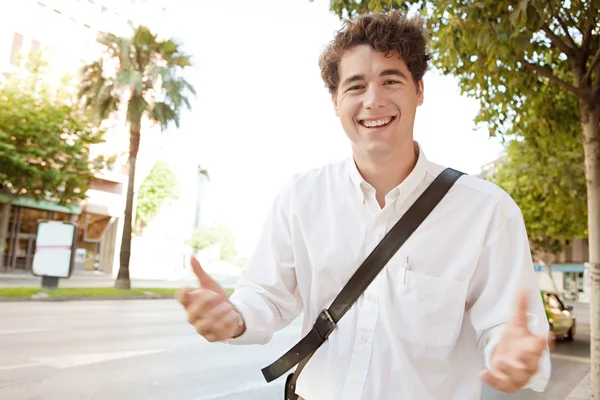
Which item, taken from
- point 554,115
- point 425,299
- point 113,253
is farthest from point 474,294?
point 113,253

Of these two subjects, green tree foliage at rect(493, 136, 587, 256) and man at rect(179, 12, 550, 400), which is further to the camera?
green tree foliage at rect(493, 136, 587, 256)

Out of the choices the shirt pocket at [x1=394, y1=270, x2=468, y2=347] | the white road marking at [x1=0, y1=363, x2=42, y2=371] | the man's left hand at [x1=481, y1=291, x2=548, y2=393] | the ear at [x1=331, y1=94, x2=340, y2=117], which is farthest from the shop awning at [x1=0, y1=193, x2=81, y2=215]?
the man's left hand at [x1=481, y1=291, x2=548, y2=393]

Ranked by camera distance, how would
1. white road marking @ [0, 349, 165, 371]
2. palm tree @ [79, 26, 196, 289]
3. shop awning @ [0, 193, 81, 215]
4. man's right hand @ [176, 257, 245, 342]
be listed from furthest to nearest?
1. shop awning @ [0, 193, 81, 215]
2. palm tree @ [79, 26, 196, 289]
3. white road marking @ [0, 349, 165, 371]
4. man's right hand @ [176, 257, 245, 342]

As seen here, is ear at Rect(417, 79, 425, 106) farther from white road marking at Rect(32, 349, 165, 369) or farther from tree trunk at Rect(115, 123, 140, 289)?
tree trunk at Rect(115, 123, 140, 289)

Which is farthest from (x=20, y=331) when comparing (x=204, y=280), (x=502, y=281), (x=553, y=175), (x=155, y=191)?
(x=155, y=191)

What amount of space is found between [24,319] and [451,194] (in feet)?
39.0

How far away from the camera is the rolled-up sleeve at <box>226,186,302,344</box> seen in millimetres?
1867

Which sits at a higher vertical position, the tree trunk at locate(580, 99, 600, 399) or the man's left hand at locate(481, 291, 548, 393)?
the tree trunk at locate(580, 99, 600, 399)

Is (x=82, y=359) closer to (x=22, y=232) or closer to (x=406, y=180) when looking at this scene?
(x=406, y=180)

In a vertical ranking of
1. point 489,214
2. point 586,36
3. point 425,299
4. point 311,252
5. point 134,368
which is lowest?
point 134,368

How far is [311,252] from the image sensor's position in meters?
1.91

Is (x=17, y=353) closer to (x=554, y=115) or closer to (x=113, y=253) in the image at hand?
(x=554, y=115)

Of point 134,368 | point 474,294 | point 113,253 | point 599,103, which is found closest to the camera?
point 474,294

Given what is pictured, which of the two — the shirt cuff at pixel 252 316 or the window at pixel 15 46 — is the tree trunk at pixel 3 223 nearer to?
the window at pixel 15 46
